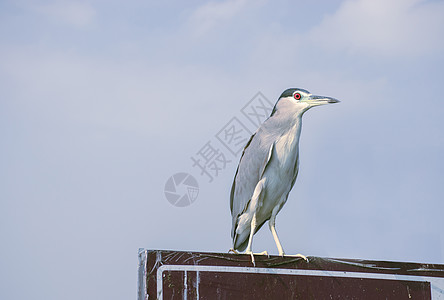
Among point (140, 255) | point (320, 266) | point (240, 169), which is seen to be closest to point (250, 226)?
point (240, 169)

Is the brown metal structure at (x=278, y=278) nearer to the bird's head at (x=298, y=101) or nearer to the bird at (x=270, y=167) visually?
the bird at (x=270, y=167)

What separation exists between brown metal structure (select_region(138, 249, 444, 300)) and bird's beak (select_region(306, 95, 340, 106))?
1.60 meters

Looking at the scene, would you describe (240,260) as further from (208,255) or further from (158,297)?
(158,297)

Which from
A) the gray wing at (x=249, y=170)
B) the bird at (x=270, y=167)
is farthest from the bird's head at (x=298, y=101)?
the gray wing at (x=249, y=170)

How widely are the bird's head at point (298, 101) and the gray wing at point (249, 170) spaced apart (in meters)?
0.32

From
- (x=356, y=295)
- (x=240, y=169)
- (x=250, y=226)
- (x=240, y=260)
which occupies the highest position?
(x=240, y=169)

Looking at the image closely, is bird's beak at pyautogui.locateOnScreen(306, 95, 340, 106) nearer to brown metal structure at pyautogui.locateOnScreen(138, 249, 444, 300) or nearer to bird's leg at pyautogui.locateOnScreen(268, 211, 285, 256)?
bird's leg at pyautogui.locateOnScreen(268, 211, 285, 256)

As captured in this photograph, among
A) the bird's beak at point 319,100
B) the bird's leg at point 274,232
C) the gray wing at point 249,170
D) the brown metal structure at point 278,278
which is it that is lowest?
the brown metal structure at point 278,278

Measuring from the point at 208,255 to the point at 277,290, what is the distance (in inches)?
20.7

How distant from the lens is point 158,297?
149 inches

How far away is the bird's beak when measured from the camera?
17.9 ft

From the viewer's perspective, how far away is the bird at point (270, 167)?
5.32 m

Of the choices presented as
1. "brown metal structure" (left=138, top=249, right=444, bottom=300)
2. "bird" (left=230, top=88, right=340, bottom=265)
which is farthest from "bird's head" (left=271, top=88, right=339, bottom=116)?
"brown metal structure" (left=138, top=249, right=444, bottom=300)

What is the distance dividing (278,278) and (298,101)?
6.27 feet
